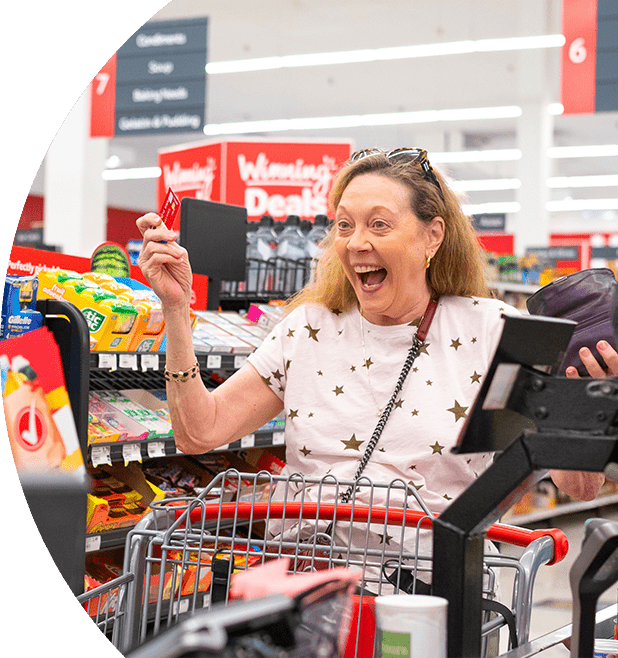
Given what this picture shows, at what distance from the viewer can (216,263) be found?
3.76 meters

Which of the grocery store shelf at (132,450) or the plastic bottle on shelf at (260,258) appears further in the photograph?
the plastic bottle on shelf at (260,258)

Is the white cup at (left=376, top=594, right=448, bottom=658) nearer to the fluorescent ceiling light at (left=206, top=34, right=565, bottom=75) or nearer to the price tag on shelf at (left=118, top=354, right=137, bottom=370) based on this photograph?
the price tag on shelf at (left=118, top=354, right=137, bottom=370)

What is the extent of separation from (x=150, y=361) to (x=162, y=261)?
3.86 ft

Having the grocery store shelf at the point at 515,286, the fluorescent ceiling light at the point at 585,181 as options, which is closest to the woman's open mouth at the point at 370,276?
the grocery store shelf at the point at 515,286

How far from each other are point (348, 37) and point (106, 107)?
439 centimetres

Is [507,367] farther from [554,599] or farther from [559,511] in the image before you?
[559,511]

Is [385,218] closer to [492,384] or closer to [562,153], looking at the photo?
[492,384]

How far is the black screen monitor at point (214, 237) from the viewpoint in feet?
11.8

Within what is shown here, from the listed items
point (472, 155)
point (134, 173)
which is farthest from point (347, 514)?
point (134, 173)

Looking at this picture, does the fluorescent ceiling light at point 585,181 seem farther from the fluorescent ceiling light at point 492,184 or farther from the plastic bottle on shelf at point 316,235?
the plastic bottle on shelf at point 316,235

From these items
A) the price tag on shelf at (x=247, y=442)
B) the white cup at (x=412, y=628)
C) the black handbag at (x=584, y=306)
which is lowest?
the price tag on shelf at (x=247, y=442)

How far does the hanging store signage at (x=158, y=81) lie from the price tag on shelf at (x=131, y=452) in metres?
4.94

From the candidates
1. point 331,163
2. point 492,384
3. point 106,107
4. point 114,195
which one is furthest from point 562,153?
point 492,384

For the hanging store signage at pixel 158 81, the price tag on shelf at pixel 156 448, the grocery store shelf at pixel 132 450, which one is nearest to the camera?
the grocery store shelf at pixel 132 450
